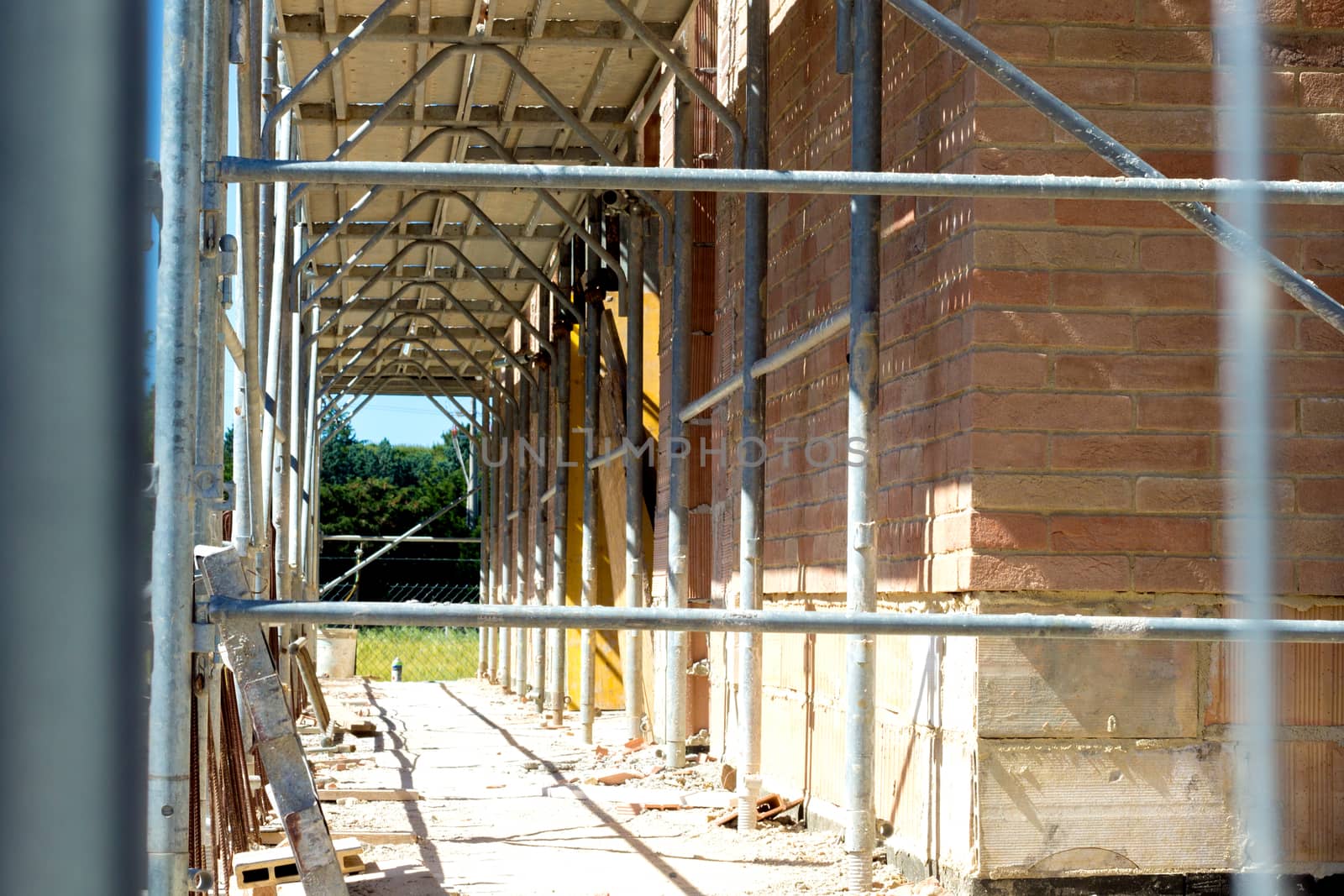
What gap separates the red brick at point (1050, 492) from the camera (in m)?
5.38

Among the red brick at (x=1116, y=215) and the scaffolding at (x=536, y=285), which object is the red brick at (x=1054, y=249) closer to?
the red brick at (x=1116, y=215)

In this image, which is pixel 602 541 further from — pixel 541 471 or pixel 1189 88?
pixel 1189 88

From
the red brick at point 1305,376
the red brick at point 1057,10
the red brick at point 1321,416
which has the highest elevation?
the red brick at point 1057,10

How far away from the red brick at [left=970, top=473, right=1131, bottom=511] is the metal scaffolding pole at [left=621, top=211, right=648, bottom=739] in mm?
6668

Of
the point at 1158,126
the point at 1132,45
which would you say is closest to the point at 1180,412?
the point at 1158,126

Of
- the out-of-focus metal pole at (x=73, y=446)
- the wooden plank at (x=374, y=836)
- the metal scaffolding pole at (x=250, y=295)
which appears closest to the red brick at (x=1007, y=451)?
the metal scaffolding pole at (x=250, y=295)

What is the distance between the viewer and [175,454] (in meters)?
3.16

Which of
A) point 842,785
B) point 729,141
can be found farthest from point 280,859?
point 729,141

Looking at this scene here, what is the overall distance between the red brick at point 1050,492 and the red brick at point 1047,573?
179mm

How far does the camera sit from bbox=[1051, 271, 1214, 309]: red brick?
18.1 feet

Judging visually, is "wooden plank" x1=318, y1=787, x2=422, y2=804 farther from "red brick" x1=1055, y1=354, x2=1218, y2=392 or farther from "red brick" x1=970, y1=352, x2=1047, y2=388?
"red brick" x1=1055, y1=354, x2=1218, y2=392

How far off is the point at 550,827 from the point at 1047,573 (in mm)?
3874

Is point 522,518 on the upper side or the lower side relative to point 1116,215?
lower

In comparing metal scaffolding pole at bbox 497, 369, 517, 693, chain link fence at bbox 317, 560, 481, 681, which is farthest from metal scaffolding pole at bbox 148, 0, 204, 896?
chain link fence at bbox 317, 560, 481, 681
